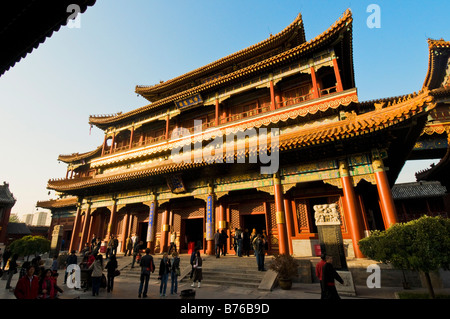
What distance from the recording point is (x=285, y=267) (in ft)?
22.8

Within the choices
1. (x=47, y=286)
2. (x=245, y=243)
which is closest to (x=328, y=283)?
(x=47, y=286)

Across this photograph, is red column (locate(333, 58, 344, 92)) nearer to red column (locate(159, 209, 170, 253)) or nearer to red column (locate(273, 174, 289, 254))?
red column (locate(273, 174, 289, 254))

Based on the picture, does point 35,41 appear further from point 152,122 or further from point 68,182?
point 68,182

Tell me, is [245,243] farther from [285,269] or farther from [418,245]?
[418,245]

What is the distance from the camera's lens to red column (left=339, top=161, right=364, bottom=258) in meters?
8.34

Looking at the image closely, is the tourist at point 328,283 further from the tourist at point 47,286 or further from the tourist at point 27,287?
the tourist at point 47,286

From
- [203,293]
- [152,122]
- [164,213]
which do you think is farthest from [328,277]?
[152,122]

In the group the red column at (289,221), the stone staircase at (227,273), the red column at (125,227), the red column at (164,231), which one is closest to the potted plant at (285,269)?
the stone staircase at (227,273)

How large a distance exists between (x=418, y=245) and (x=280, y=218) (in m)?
4.98

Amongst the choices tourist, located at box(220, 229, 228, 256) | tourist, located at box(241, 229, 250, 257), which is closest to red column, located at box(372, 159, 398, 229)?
tourist, located at box(241, 229, 250, 257)

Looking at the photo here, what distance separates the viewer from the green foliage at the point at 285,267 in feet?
22.7

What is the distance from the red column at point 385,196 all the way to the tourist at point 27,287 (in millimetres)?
9999

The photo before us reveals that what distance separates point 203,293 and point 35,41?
6.94 metres
